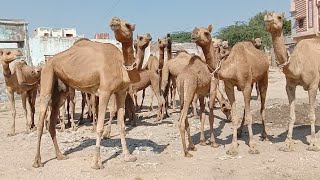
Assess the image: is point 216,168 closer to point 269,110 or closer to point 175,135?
point 175,135

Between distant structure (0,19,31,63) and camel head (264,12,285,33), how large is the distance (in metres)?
20.7

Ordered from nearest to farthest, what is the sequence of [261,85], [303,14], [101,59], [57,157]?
[101,59] → [57,157] → [261,85] → [303,14]

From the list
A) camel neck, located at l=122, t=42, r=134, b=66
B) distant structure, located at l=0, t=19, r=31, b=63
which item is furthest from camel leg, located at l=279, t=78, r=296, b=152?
distant structure, located at l=0, t=19, r=31, b=63

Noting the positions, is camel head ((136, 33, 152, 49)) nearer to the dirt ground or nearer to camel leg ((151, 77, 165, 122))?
the dirt ground

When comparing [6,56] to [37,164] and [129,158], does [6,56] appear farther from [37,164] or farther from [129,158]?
[129,158]

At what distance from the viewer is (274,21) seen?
8281mm

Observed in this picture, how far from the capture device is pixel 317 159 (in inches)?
321

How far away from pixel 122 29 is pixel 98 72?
924 mm

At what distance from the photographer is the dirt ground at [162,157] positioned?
24.8 ft

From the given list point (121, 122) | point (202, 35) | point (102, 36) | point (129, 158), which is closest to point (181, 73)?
point (202, 35)

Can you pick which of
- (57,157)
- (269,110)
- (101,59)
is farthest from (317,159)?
(269,110)

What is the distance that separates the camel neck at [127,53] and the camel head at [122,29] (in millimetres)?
141

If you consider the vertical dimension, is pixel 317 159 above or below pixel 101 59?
below

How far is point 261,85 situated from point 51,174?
5.23 metres
